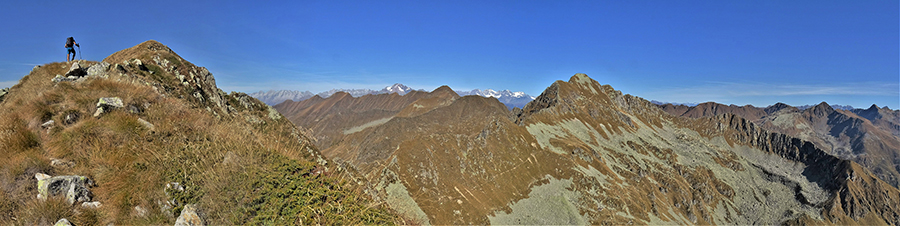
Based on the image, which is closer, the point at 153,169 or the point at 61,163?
the point at 61,163

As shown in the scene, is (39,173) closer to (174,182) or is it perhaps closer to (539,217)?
(174,182)

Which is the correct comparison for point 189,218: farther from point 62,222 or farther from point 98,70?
point 98,70

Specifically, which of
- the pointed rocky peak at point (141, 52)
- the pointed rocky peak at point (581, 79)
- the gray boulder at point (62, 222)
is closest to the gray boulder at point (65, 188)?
the gray boulder at point (62, 222)

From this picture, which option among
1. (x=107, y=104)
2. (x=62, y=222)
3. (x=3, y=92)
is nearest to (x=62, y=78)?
(x=3, y=92)

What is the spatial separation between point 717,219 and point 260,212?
104m

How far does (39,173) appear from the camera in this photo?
659cm

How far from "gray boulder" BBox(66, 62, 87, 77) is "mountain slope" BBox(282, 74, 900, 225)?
11861 mm

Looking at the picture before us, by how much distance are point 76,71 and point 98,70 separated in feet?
2.18

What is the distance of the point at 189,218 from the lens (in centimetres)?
591

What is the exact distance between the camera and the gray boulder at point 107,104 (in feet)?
30.7

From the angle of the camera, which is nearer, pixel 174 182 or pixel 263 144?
pixel 174 182

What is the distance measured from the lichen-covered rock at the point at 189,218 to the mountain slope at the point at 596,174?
373cm

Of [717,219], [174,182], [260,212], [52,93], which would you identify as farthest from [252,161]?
[717,219]

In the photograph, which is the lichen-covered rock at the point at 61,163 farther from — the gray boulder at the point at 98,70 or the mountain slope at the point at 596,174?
the gray boulder at the point at 98,70
